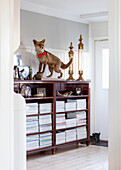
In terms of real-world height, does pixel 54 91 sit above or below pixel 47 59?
below

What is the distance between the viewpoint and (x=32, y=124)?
15.3 ft

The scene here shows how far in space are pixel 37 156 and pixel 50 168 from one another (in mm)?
799

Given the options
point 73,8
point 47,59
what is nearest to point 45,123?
point 47,59

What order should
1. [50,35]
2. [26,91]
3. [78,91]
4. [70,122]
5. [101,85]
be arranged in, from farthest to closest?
[101,85]
[78,91]
[50,35]
[70,122]
[26,91]

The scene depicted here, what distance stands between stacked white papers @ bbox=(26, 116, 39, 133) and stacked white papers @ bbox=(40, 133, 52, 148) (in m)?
0.18

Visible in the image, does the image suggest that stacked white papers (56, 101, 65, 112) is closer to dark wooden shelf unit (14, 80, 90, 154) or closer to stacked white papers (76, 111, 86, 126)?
dark wooden shelf unit (14, 80, 90, 154)

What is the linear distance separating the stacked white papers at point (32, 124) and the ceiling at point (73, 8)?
187cm

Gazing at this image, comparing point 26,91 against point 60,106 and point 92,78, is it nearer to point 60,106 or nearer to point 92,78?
point 60,106

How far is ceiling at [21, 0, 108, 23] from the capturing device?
498 cm

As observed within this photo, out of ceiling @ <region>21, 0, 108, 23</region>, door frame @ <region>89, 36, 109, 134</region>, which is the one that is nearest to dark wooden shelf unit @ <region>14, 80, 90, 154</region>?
door frame @ <region>89, 36, 109, 134</region>

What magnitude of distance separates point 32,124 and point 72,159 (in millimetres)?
843

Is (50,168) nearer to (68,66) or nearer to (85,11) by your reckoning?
(68,66)
